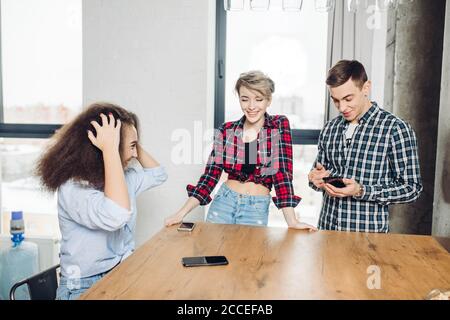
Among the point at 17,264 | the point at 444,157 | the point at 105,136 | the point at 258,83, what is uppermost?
the point at 258,83

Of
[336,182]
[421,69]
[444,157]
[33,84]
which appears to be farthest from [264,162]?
[33,84]

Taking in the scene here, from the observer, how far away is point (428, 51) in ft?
8.08

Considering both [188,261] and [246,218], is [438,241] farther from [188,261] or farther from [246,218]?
[188,261]

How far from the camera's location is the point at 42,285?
1465mm

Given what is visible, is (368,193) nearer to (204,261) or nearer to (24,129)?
(204,261)

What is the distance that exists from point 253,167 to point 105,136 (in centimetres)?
73

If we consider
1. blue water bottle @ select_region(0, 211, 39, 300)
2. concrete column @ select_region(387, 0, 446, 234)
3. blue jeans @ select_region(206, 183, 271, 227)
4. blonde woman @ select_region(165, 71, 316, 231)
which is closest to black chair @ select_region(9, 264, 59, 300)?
blonde woman @ select_region(165, 71, 316, 231)

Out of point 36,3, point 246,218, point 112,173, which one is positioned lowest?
point 246,218

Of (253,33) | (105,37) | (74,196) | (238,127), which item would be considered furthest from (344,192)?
(105,37)

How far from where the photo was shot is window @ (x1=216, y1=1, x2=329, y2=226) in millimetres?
2760

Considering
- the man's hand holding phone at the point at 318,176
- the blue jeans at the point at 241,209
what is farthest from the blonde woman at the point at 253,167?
the man's hand holding phone at the point at 318,176

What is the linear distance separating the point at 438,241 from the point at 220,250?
0.79 meters

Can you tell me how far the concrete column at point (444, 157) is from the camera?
2.06m

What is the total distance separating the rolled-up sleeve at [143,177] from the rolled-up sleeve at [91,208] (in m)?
0.30
